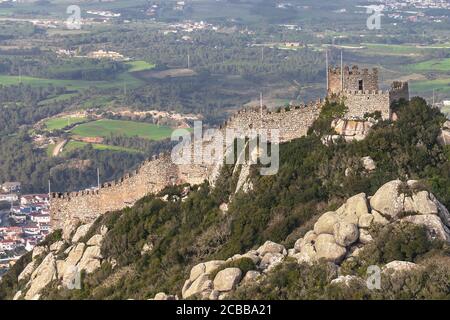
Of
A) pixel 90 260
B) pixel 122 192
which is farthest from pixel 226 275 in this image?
pixel 122 192

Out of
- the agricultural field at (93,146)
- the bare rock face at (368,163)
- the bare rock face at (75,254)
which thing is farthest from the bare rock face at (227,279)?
the agricultural field at (93,146)

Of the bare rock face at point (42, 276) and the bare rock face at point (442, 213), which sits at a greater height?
the bare rock face at point (442, 213)

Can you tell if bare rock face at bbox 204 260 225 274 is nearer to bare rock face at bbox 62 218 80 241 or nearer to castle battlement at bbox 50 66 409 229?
castle battlement at bbox 50 66 409 229

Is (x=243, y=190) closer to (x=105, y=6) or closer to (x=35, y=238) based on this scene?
(x=35, y=238)

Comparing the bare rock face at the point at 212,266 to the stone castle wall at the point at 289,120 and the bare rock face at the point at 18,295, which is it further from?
the bare rock face at the point at 18,295

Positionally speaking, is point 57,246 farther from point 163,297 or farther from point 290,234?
point 163,297

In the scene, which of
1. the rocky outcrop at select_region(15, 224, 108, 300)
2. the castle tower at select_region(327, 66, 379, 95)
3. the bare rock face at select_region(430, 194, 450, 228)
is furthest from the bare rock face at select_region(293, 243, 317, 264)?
the rocky outcrop at select_region(15, 224, 108, 300)
